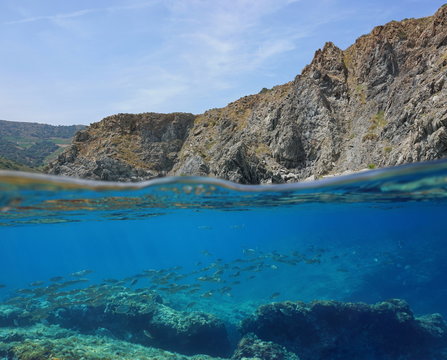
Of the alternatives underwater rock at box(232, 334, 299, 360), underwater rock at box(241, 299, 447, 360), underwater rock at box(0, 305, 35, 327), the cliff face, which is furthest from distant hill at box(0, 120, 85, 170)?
underwater rock at box(232, 334, 299, 360)

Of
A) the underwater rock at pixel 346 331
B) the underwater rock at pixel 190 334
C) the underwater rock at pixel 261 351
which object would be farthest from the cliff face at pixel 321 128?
the underwater rock at pixel 190 334

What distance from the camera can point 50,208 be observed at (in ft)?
59.8

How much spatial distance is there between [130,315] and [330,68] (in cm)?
4299

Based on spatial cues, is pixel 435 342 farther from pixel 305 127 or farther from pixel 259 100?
pixel 259 100

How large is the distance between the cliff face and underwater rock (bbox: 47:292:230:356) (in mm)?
20371

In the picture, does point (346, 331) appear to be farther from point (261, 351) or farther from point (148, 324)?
point (148, 324)

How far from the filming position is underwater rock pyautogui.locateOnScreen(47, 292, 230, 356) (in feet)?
47.3

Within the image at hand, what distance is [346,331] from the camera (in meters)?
14.8

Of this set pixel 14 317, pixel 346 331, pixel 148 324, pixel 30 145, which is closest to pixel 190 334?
pixel 148 324

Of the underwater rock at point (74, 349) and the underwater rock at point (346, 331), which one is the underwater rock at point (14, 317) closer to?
the underwater rock at point (74, 349)

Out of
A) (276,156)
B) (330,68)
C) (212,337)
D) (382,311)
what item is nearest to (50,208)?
(212,337)

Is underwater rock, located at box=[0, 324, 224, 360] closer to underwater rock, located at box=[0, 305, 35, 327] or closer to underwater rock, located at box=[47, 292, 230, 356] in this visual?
underwater rock, located at box=[47, 292, 230, 356]

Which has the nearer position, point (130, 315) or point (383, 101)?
point (130, 315)

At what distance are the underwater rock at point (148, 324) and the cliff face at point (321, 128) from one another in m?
20.4
